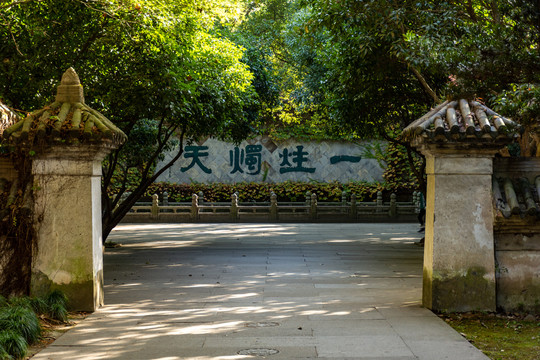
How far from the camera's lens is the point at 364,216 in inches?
997

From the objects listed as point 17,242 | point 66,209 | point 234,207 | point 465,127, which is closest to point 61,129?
point 66,209

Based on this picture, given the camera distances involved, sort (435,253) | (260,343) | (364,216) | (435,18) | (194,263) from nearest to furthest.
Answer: (260,343) → (435,253) → (435,18) → (194,263) → (364,216)

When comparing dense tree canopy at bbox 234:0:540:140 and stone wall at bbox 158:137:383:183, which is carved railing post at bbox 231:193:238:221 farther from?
dense tree canopy at bbox 234:0:540:140

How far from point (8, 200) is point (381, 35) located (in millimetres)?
6305

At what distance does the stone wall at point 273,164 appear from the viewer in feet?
94.1

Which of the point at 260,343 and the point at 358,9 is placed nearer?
the point at 260,343

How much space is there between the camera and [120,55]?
34.8 feet

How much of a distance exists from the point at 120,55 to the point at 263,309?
18.2 feet

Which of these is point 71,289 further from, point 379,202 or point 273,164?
point 273,164

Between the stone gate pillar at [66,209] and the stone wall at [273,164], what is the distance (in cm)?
2176

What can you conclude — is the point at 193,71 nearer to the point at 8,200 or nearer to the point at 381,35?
the point at 381,35

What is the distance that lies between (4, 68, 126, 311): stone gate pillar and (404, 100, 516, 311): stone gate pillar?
3.54 metres

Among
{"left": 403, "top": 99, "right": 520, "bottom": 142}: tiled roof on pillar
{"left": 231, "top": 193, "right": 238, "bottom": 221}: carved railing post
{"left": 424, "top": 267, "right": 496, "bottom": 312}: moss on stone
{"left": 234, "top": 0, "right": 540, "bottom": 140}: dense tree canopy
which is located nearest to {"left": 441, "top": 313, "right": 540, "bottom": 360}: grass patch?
{"left": 424, "top": 267, "right": 496, "bottom": 312}: moss on stone

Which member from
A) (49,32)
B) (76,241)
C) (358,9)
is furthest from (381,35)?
(76,241)
